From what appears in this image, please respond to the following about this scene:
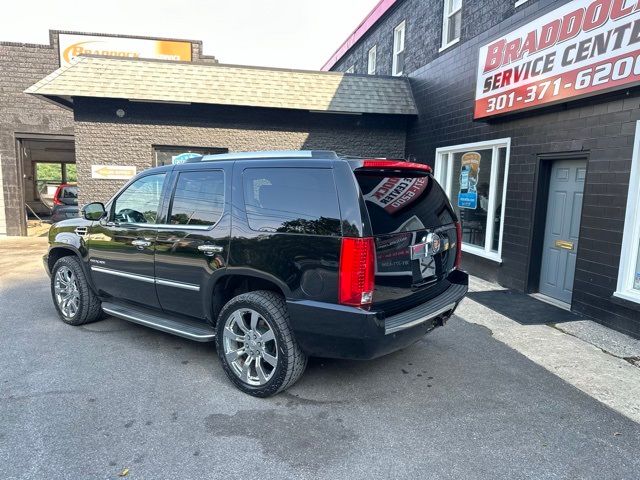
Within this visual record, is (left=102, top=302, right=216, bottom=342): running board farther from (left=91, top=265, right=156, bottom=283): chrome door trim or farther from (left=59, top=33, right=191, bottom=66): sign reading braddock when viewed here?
(left=59, top=33, right=191, bottom=66): sign reading braddock

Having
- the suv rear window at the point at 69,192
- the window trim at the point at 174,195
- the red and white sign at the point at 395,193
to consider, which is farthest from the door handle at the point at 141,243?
the suv rear window at the point at 69,192

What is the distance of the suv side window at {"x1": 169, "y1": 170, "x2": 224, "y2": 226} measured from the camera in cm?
383

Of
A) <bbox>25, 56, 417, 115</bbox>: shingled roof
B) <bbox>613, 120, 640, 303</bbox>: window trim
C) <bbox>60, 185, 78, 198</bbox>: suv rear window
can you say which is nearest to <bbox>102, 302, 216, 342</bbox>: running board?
<bbox>613, 120, 640, 303</bbox>: window trim

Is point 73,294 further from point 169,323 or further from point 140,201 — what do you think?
point 169,323

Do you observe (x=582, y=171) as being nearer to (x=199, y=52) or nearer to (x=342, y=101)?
(x=342, y=101)

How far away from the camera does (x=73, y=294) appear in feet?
16.8

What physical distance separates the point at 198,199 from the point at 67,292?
247 cm

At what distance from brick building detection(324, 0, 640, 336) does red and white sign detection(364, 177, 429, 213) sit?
310 cm

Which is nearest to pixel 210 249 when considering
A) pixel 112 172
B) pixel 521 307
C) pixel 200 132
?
pixel 521 307

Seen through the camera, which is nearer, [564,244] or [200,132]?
[564,244]

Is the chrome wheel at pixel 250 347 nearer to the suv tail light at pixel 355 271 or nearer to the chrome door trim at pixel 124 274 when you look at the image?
the suv tail light at pixel 355 271

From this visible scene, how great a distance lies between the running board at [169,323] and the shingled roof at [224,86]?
256 inches

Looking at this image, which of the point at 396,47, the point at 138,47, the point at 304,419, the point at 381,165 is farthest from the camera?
the point at 138,47

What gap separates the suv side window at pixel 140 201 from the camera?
4.38 m
